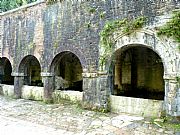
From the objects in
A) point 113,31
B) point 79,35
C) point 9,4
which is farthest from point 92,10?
point 9,4

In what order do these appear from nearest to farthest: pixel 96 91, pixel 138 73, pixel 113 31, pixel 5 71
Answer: pixel 113 31 < pixel 96 91 < pixel 138 73 < pixel 5 71

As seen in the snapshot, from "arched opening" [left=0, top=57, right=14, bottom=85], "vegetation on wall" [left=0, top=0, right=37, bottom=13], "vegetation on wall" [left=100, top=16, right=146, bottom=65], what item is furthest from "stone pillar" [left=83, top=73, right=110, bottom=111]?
"vegetation on wall" [left=0, top=0, right=37, bottom=13]

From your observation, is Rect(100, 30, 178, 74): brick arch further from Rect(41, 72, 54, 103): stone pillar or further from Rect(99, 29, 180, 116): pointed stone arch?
Rect(41, 72, 54, 103): stone pillar

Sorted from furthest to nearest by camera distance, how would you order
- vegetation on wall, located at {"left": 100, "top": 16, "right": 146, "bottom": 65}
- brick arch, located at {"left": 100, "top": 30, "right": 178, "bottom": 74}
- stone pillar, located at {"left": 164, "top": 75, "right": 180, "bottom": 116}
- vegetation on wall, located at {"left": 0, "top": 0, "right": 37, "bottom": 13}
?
vegetation on wall, located at {"left": 0, "top": 0, "right": 37, "bottom": 13}
vegetation on wall, located at {"left": 100, "top": 16, "right": 146, "bottom": 65}
brick arch, located at {"left": 100, "top": 30, "right": 178, "bottom": 74}
stone pillar, located at {"left": 164, "top": 75, "right": 180, "bottom": 116}

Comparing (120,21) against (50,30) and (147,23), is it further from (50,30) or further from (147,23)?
(50,30)

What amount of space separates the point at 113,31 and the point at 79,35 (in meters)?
1.70

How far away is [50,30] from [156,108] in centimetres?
586

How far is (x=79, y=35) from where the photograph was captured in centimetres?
978

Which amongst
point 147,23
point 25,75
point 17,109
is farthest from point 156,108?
point 25,75

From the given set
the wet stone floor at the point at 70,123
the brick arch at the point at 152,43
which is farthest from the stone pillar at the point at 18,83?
the brick arch at the point at 152,43

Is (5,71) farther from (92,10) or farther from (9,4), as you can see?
(92,10)

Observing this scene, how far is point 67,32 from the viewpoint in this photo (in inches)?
405

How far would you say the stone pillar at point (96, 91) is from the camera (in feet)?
28.8

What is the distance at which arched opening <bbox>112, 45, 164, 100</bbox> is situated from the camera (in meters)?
11.9
